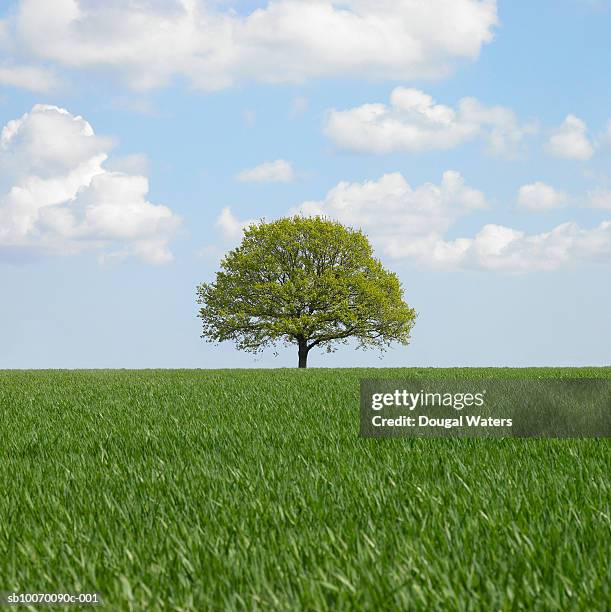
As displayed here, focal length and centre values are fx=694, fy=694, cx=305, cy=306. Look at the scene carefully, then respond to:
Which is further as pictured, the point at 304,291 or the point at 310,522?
the point at 304,291

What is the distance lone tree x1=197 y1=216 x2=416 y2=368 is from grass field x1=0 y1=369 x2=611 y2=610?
109 ft

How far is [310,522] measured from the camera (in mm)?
4277

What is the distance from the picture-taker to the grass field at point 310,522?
306 cm

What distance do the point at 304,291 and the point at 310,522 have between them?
37194mm

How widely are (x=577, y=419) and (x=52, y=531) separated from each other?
7.17m

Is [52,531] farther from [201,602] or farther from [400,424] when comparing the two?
[400,424]

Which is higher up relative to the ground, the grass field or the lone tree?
the lone tree

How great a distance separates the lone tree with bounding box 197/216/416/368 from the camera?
1645 inches

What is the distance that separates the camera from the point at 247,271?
140 feet

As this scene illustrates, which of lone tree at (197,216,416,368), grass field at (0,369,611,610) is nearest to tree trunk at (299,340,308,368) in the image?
lone tree at (197,216,416,368)

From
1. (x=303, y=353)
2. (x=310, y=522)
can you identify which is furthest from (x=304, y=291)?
(x=310, y=522)

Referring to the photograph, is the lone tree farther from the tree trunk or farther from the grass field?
the grass field

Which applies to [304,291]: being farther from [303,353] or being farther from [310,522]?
[310,522]

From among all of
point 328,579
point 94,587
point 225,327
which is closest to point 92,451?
point 94,587
